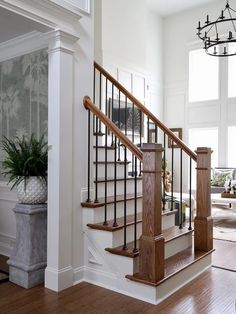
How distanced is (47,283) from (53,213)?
1.96 ft

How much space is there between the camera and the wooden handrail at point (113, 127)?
266 cm

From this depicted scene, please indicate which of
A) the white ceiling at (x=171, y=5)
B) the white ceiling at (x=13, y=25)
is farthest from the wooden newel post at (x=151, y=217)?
the white ceiling at (x=171, y=5)

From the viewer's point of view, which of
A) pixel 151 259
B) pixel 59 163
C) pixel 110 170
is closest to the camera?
pixel 151 259

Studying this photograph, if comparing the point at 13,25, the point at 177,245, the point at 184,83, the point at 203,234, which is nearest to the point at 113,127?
the point at 13,25

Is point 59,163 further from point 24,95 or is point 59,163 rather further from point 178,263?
point 178,263

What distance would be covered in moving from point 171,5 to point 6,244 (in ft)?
26.1

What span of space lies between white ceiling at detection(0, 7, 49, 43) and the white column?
158mm

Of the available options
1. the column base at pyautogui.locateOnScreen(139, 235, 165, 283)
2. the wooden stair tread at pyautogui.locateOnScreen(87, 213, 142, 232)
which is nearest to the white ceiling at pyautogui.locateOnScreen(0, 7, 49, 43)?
the wooden stair tread at pyautogui.locateOnScreen(87, 213, 142, 232)

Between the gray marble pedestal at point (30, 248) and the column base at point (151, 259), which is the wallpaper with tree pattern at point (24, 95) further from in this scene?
the column base at point (151, 259)

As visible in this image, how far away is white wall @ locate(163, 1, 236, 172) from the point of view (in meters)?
8.60

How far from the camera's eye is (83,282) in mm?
2895

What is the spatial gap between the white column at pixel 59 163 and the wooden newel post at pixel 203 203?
4.43 feet

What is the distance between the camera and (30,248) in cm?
284

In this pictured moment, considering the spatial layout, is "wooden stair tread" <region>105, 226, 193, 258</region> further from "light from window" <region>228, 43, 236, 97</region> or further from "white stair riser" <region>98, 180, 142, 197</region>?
"light from window" <region>228, 43, 236, 97</region>
